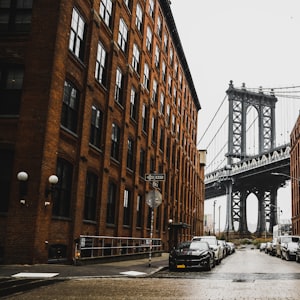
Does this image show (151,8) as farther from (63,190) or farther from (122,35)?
(63,190)

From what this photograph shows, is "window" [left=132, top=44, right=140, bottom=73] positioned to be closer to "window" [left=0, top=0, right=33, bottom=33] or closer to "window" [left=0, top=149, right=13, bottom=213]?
"window" [left=0, top=0, right=33, bottom=33]

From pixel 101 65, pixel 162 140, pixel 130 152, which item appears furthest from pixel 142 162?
pixel 101 65

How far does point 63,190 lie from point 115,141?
782cm

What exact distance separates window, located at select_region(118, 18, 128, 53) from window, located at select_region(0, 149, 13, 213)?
1257 cm

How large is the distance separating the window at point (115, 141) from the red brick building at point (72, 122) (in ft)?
0.20

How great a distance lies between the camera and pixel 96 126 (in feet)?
75.8

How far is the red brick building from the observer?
1648cm

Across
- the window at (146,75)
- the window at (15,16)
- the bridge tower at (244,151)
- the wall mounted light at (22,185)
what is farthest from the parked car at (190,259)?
the bridge tower at (244,151)

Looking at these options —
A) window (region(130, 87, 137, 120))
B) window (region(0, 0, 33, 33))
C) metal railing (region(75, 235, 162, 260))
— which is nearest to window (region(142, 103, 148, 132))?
window (region(130, 87, 137, 120))

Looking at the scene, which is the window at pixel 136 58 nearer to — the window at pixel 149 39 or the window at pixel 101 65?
the window at pixel 149 39

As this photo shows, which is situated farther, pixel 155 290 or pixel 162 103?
pixel 162 103

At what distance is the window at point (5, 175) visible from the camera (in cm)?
1680

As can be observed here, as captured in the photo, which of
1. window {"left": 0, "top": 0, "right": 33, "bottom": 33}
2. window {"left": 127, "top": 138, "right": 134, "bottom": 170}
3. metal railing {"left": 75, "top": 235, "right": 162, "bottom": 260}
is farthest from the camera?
window {"left": 127, "top": 138, "right": 134, "bottom": 170}

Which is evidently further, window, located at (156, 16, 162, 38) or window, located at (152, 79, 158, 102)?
window, located at (156, 16, 162, 38)
